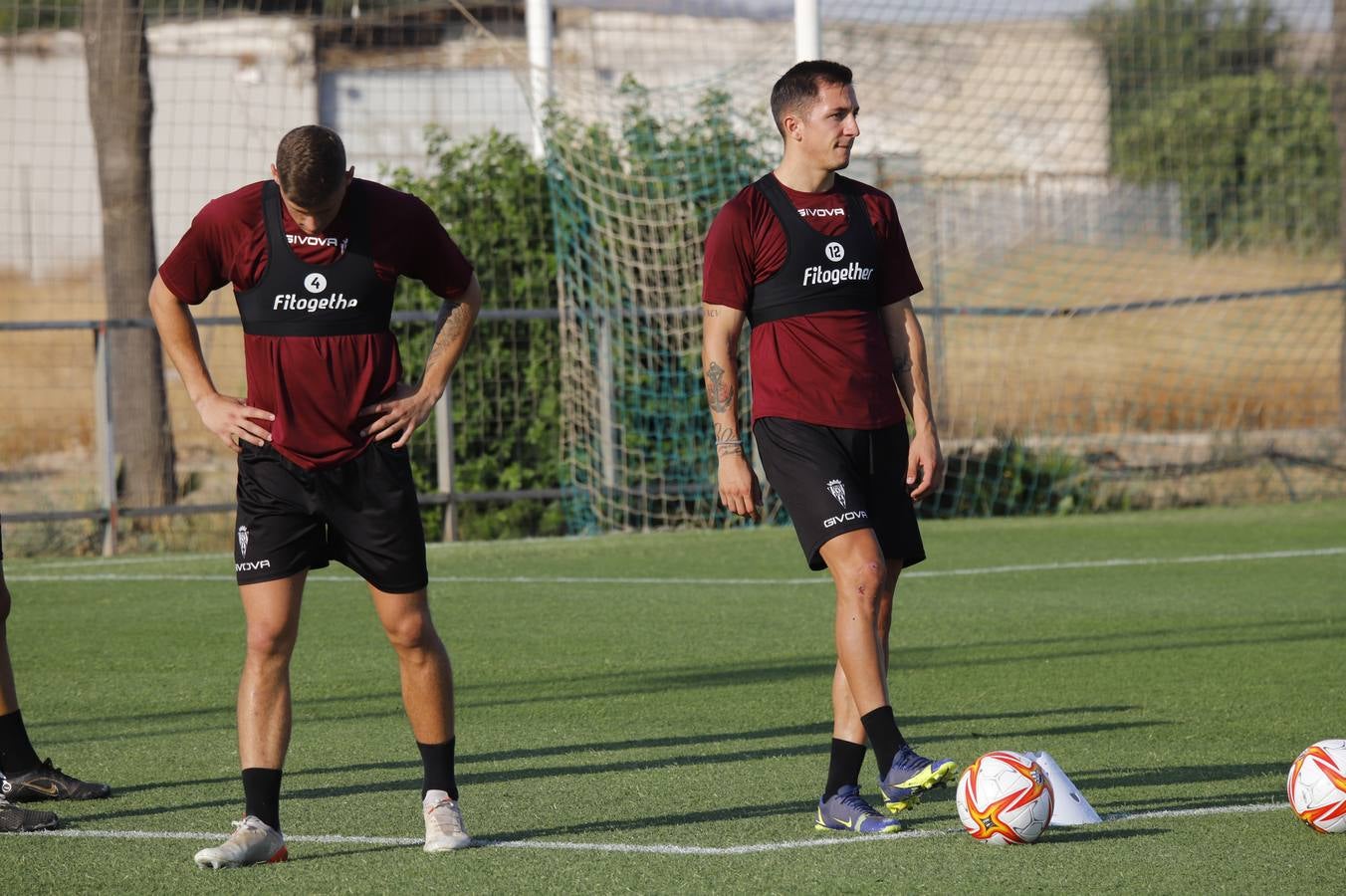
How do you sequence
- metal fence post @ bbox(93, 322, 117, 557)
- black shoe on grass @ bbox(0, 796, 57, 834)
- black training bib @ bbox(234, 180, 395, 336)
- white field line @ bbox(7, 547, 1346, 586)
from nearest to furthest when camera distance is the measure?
black training bib @ bbox(234, 180, 395, 336) < black shoe on grass @ bbox(0, 796, 57, 834) < white field line @ bbox(7, 547, 1346, 586) < metal fence post @ bbox(93, 322, 117, 557)

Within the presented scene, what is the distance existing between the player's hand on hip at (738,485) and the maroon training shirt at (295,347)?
1130 mm

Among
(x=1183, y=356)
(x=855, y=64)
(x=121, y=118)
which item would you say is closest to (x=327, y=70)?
(x=121, y=118)

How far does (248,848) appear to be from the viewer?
5039 millimetres

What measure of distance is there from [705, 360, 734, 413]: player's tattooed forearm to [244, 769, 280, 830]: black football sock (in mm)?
1790

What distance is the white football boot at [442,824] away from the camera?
5.21 metres

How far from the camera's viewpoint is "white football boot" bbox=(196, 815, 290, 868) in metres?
5.00

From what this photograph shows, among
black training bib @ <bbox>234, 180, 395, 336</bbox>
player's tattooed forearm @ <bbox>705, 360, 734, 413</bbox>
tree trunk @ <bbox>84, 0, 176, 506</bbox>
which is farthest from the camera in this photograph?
tree trunk @ <bbox>84, 0, 176, 506</bbox>

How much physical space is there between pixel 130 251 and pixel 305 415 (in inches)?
462

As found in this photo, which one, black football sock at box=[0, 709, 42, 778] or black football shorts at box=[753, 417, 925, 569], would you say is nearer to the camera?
black football shorts at box=[753, 417, 925, 569]

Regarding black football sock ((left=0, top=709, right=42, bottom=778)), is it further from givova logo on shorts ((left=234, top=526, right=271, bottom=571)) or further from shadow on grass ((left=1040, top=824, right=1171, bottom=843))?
shadow on grass ((left=1040, top=824, right=1171, bottom=843))

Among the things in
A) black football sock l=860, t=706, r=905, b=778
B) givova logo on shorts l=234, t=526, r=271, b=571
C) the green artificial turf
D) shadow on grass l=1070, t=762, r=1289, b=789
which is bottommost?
shadow on grass l=1070, t=762, r=1289, b=789

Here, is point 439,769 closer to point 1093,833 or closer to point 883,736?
point 883,736

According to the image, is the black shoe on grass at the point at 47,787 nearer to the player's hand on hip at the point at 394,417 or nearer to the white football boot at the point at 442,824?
the white football boot at the point at 442,824

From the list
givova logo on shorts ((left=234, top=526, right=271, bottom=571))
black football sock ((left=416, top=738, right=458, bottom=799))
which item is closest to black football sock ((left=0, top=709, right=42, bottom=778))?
givova logo on shorts ((left=234, top=526, right=271, bottom=571))
